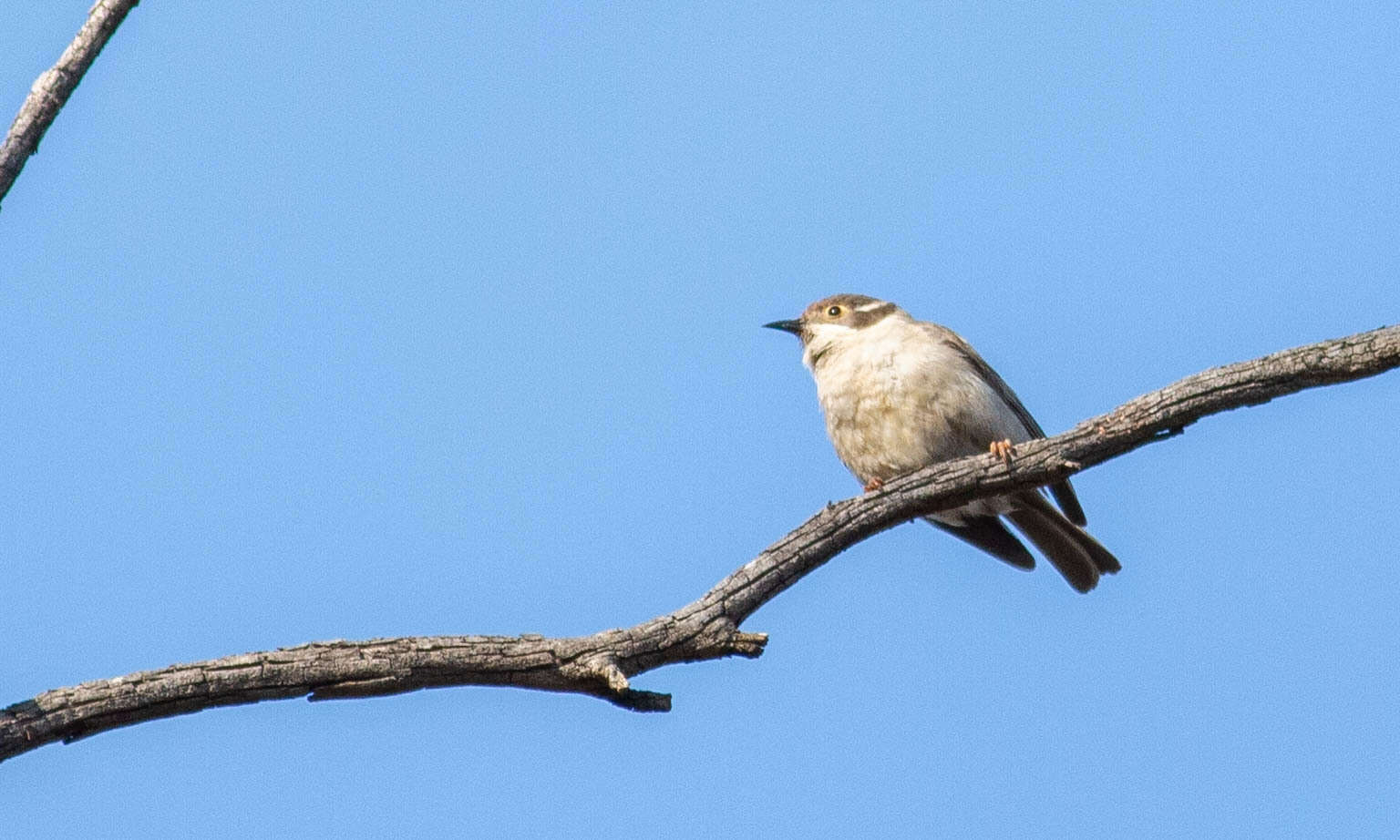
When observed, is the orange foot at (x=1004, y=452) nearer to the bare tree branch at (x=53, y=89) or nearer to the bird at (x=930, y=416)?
the bird at (x=930, y=416)

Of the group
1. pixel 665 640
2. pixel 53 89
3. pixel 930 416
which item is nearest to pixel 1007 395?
pixel 930 416

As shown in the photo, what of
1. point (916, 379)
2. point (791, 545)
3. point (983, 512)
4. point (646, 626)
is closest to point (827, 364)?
point (916, 379)

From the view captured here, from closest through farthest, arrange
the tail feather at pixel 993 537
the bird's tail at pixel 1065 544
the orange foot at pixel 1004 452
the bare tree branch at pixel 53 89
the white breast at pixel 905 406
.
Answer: the bare tree branch at pixel 53 89 → the orange foot at pixel 1004 452 → the white breast at pixel 905 406 → the bird's tail at pixel 1065 544 → the tail feather at pixel 993 537

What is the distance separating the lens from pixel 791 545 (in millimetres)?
6723

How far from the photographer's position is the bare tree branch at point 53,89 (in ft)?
17.9

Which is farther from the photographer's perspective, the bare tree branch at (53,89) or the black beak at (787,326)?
the black beak at (787,326)

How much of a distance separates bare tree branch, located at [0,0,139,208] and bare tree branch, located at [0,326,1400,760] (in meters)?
2.05

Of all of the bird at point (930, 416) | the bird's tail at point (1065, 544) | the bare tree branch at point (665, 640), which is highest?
the bird at point (930, 416)

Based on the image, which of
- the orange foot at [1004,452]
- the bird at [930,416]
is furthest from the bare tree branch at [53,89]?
the bird at [930,416]

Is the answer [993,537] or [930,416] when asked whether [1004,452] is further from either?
[993,537]

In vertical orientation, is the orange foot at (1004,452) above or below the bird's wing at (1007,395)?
below

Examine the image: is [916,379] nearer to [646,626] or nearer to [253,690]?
[646,626]

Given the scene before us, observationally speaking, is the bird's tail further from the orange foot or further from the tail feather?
the orange foot

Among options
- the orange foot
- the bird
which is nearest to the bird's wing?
the bird
